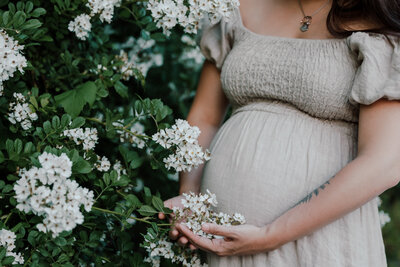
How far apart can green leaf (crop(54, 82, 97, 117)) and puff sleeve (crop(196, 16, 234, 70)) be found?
49cm

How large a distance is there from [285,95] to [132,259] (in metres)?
0.70

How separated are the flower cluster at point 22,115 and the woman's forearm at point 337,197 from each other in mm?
762

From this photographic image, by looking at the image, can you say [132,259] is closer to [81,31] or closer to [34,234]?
[34,234]

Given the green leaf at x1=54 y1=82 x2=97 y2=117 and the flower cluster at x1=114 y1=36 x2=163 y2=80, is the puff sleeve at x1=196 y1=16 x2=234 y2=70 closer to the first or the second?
the flower cluster at x1=114 y1=36 x2=163 y2=80

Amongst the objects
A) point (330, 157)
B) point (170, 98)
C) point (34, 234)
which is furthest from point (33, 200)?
point (170, 98)

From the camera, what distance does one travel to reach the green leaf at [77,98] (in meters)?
1.60

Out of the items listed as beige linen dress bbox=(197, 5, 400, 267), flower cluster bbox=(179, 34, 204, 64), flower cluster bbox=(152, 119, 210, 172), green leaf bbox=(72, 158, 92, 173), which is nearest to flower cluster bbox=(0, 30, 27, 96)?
green leaf bbox=(72, 158, 92, 173)

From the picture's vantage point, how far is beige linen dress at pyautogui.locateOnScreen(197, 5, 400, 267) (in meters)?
1.49

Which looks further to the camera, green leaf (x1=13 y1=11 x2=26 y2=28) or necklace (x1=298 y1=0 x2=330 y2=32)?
necklace (x1=298 y1=0 x2=330 y2=32)

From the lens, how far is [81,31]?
67.5 inches

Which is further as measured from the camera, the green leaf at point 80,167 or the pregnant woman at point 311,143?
the pregnant woman at point 311,143

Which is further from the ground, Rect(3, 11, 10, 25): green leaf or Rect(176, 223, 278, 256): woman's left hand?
Rect(3, 11, 10, 25): green leaf

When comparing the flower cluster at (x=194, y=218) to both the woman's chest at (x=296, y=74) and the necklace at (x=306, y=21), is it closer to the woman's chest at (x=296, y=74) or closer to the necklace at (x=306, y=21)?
the woman's chest at (x=296, y=74)

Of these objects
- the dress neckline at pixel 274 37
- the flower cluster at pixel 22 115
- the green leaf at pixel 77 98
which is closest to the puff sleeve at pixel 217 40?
the dress neckline at pixel 274 37
